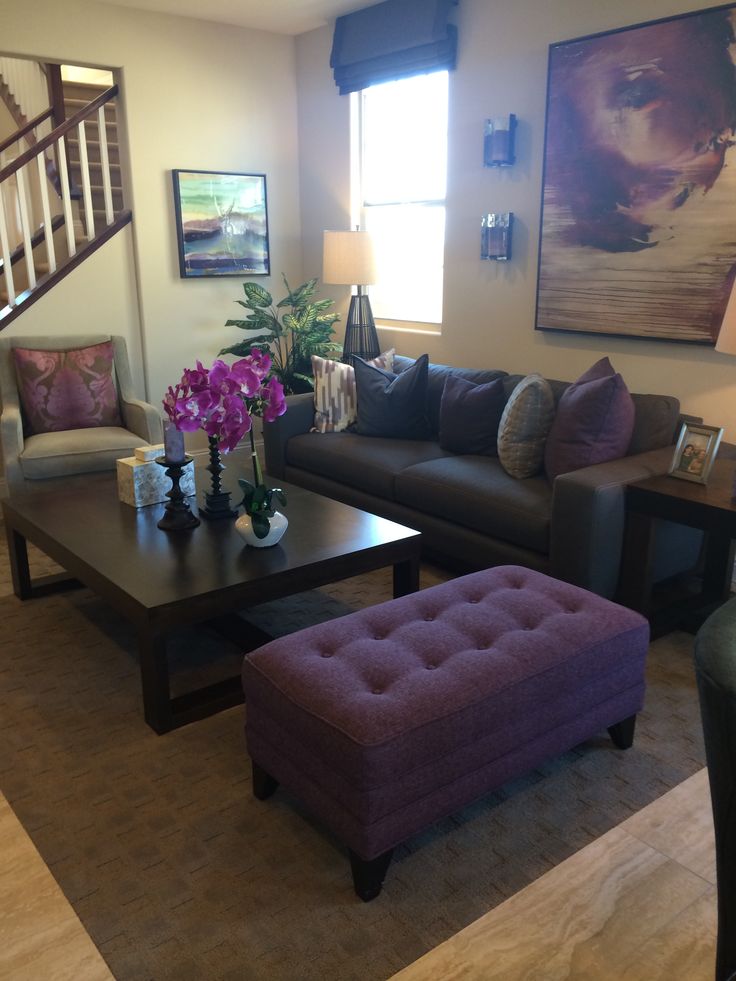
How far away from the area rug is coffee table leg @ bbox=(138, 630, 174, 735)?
52 mm

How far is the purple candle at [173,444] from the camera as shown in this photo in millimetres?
2775

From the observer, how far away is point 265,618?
313 cm

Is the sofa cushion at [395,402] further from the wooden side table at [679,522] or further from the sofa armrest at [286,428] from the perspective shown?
the wooden side table at [679,522]

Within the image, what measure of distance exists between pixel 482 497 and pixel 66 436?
7.36 ft

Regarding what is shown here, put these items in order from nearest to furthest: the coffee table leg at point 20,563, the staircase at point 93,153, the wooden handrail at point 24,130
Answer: the coffee table leg at point 20,563 → the wooden handrail at point 24,130 → the staircase at point 93,153

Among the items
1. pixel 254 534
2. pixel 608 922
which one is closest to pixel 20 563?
pixel 254 534

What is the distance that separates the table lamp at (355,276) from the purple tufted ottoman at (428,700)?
267 cm

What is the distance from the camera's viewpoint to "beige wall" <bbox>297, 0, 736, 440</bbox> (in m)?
3.49

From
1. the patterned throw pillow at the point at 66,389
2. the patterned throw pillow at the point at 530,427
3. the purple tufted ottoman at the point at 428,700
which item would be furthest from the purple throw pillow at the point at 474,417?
the patterned throw pillow at the point at 66,389

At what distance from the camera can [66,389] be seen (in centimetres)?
441

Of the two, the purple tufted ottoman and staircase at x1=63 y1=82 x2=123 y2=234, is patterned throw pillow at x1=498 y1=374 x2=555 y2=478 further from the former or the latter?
staircase at x1=63 y1=82 x2=123 y2=234

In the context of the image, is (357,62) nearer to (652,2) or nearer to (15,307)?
(652,2)

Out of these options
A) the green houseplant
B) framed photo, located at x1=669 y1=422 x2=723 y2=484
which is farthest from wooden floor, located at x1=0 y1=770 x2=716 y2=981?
the green houseplant

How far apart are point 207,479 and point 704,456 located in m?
1.99
